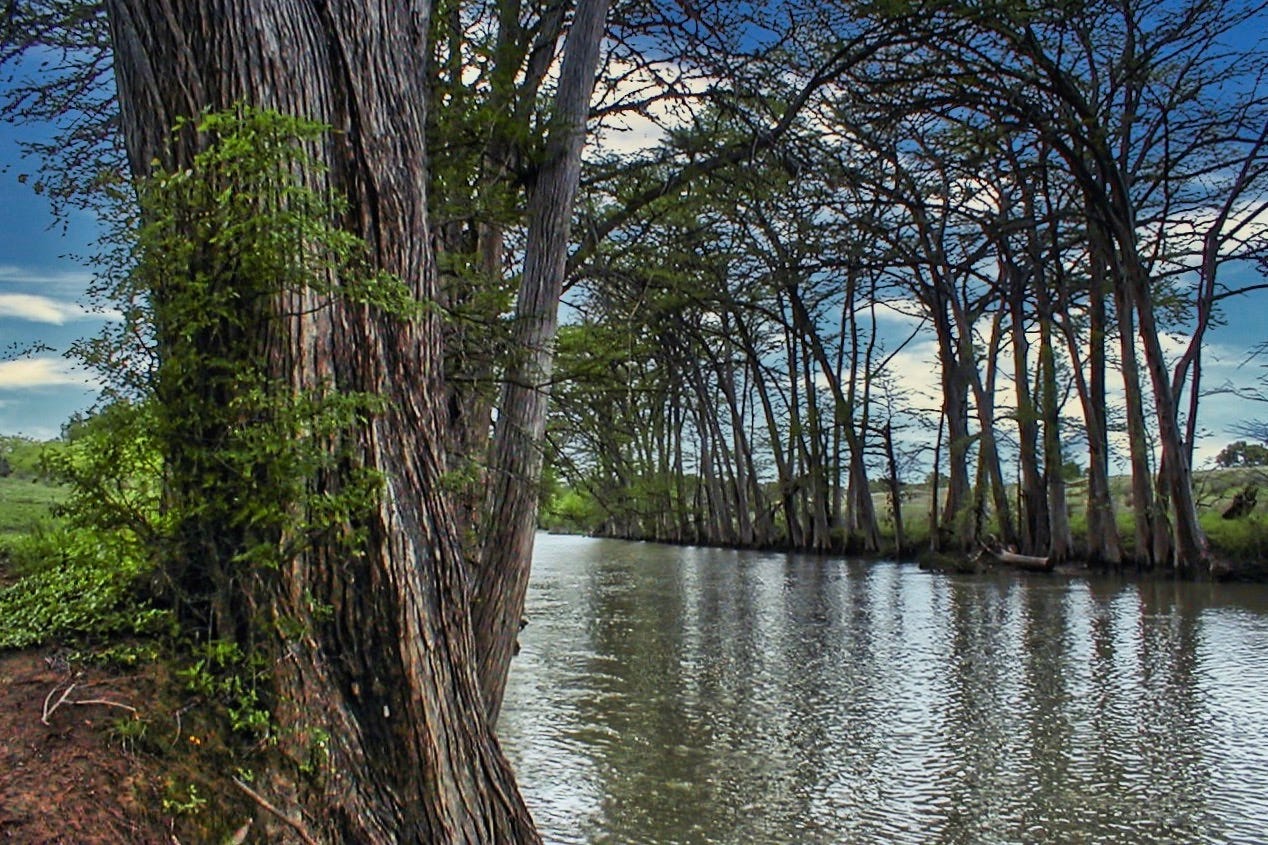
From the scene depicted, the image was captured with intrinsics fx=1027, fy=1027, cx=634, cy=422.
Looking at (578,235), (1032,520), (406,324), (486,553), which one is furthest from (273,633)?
(1032,520)

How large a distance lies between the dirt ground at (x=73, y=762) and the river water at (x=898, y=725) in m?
2.17

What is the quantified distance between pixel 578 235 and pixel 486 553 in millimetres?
4076

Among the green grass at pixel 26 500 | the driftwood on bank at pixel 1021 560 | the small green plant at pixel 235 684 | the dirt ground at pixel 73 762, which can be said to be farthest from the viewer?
the driftwood on bank at pixel 1021 560

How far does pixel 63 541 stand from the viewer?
9.75ft

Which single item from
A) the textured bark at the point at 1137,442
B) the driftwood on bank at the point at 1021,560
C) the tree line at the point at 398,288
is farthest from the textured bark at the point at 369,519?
the driftwood on bank at the point at 1021,560

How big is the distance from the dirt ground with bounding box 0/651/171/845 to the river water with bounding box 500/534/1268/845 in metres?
2.17

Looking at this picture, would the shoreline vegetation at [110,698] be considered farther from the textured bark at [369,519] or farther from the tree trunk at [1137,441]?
the tree trunk at [1137,441]

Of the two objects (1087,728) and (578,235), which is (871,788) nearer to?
(1087,728)

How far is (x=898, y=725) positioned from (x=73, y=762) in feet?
16.9

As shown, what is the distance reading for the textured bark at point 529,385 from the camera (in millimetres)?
5535

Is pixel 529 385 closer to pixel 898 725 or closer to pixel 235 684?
pixel 235 684

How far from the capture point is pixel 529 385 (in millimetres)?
5684

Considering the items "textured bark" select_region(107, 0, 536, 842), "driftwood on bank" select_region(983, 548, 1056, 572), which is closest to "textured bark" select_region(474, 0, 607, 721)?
"textured bark" select_region(107, 0, 536, 842)

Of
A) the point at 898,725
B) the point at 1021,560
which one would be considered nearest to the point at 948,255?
the point at 1021,560
